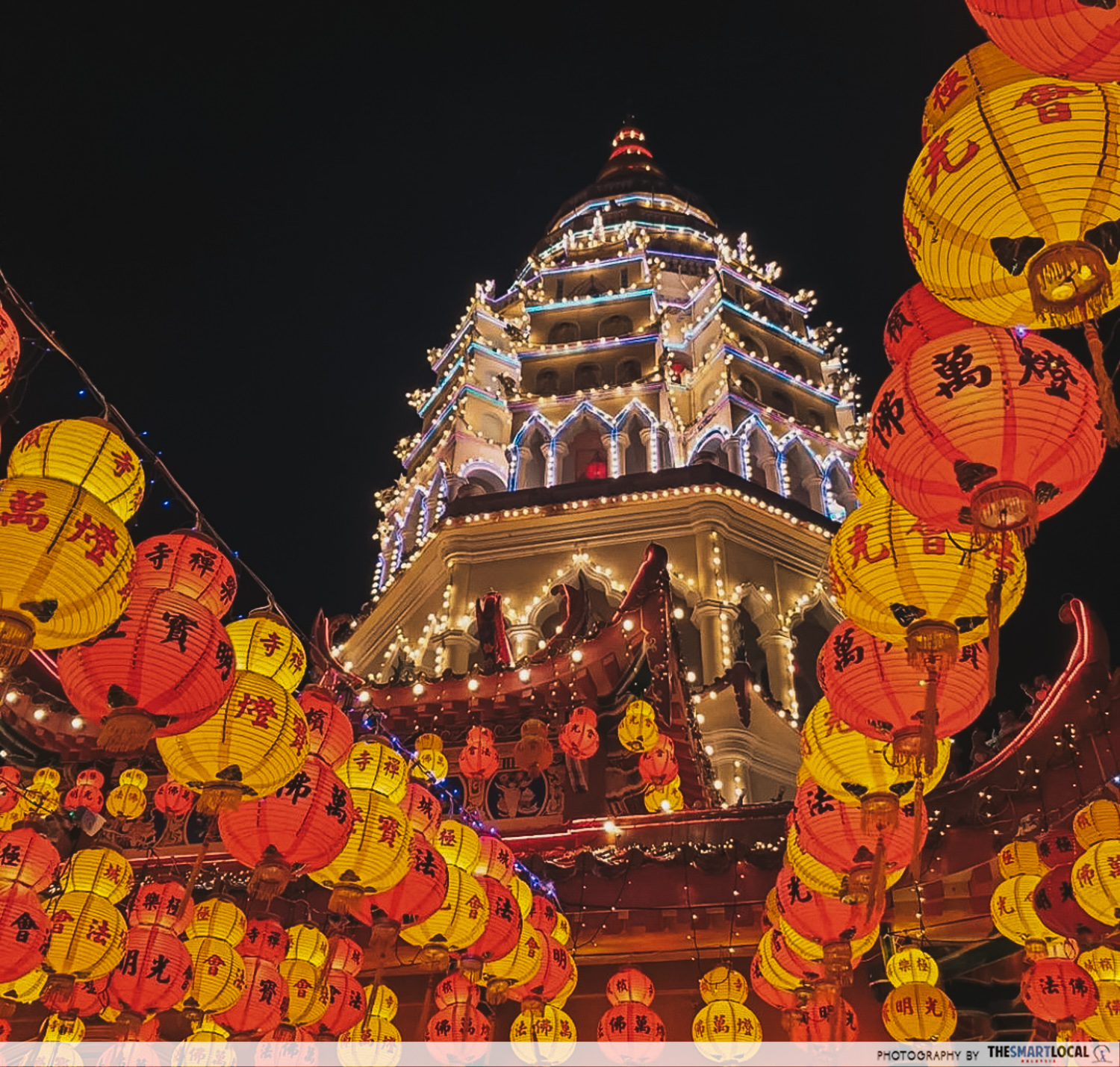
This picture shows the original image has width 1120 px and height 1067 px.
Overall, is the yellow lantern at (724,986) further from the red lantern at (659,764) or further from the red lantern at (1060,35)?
the red lantern at (1060,35)

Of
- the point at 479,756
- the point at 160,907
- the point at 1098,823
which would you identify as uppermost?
the point at 479,756

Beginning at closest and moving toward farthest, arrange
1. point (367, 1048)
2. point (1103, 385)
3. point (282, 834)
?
point (1103, 385) < point (282, 834) < point (367, 1048)

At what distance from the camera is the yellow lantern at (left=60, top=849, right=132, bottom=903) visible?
21.1ft

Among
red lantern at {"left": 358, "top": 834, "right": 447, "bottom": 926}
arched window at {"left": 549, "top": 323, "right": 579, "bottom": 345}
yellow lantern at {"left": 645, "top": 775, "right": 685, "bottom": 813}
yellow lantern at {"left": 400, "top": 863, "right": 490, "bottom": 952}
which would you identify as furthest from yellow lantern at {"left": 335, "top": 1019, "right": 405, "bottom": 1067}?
arched window at {"left": 549, "top": 323, "right": 579, "bottom": 345}

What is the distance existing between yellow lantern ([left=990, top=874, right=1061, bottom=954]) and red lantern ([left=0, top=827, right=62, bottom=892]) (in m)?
5.88

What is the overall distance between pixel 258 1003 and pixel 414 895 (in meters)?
1.52

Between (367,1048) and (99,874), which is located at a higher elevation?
(99,874)

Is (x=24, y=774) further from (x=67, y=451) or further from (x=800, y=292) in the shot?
(x=800, y=292)

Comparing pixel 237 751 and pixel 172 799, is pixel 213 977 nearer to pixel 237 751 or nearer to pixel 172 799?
pixel 237 751

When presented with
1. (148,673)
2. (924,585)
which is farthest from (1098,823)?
(148,673)

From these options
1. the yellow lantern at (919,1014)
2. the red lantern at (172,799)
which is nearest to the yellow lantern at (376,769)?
the yellow lantern at (919,1014)

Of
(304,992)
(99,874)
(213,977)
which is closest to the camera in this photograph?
(213,977)

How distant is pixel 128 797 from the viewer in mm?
10094

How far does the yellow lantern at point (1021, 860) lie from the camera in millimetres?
6383
